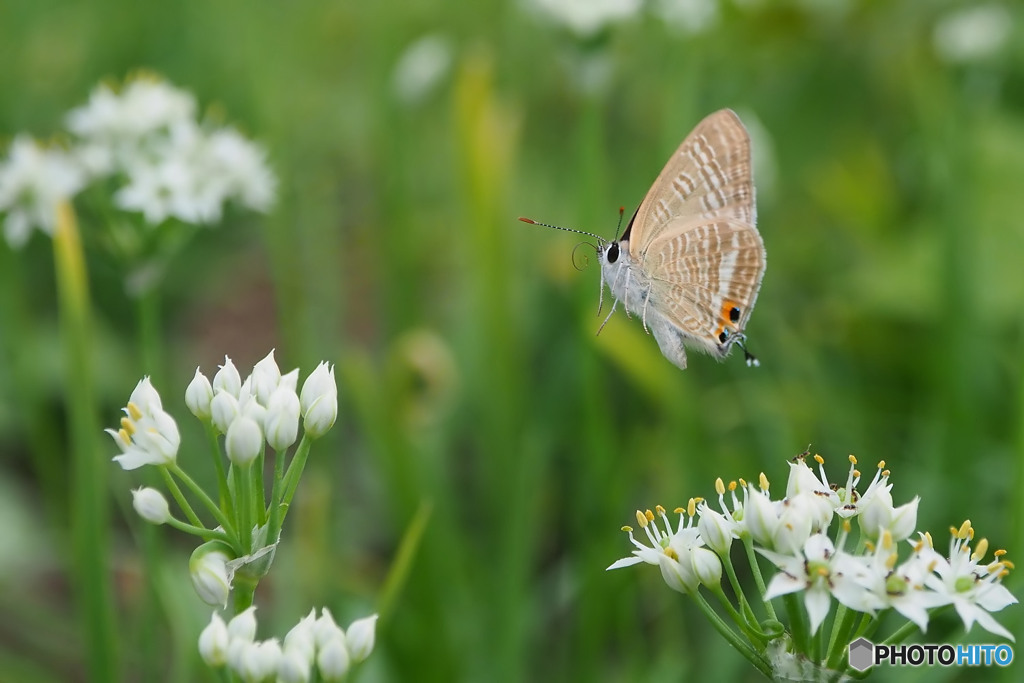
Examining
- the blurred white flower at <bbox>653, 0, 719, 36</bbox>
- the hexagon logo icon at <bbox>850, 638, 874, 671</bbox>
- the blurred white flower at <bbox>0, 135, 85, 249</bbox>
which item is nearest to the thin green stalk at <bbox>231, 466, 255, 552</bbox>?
the hexagon logo icon at <bbox>850, 638, 874, 671</bbox>

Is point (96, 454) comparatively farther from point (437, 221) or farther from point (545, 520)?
point (437, 221)

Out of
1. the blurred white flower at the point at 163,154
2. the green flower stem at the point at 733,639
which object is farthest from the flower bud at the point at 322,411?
the blurred white flower at the point at 163,154

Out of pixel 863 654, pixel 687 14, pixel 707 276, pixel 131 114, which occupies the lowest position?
pixel 863 654

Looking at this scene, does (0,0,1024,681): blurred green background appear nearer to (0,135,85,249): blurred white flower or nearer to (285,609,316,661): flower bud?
(0,135,85,249): blurred white flower

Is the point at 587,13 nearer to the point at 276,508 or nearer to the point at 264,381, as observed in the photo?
the point at 264,381

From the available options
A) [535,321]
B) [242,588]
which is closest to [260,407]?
[242,588]

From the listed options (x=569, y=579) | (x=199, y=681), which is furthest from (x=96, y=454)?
(x=569, y=579)
